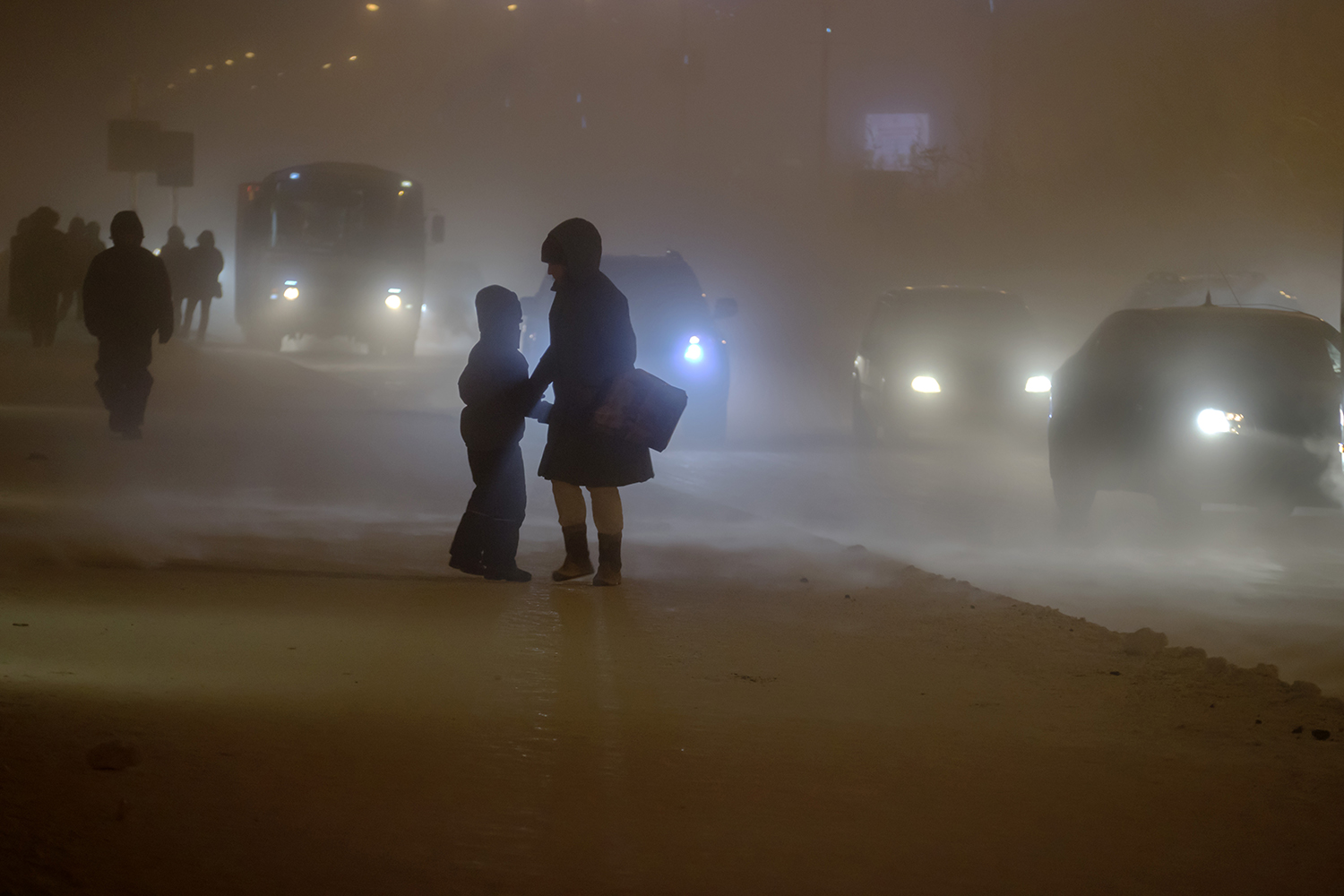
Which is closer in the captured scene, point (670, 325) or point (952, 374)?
point (670, 325)

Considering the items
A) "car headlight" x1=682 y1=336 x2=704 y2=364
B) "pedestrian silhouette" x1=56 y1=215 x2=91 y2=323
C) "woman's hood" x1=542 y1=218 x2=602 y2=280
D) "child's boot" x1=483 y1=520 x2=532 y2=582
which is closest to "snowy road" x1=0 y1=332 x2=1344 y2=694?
"child's boot" x1=483 y1=520 x2=532 y2=582

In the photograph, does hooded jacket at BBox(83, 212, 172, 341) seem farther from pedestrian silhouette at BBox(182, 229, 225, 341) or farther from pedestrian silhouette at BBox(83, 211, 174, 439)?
pedestrian silhouette at BBox(182, 229, 225, 341)

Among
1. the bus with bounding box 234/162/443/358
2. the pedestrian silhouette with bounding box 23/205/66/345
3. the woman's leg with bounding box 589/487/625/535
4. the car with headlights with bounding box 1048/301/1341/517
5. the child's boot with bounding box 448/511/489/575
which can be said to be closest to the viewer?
the woman's leg with bounding box 589/487/625/535

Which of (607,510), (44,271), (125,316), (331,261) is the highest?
(331,261)

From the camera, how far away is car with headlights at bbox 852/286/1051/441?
1642 centimetres

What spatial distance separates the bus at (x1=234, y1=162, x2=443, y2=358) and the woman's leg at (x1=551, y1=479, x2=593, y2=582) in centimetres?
2384

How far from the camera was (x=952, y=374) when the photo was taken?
16.5 meters

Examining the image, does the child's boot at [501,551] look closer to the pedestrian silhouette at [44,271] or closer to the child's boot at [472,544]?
the child's boot at [472,544]

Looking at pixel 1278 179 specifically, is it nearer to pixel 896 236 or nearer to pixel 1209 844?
pixel 896 236

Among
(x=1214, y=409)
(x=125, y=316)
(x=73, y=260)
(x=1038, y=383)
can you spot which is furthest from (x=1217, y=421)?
(x=73, y=260)

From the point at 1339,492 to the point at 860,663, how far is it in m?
5.15

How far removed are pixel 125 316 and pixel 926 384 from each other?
8.37 m

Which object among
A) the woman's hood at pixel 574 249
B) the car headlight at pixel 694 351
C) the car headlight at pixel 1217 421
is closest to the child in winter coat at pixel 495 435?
the woman's hood at pixel 574 249

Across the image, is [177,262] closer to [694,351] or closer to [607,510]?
[694,351]
